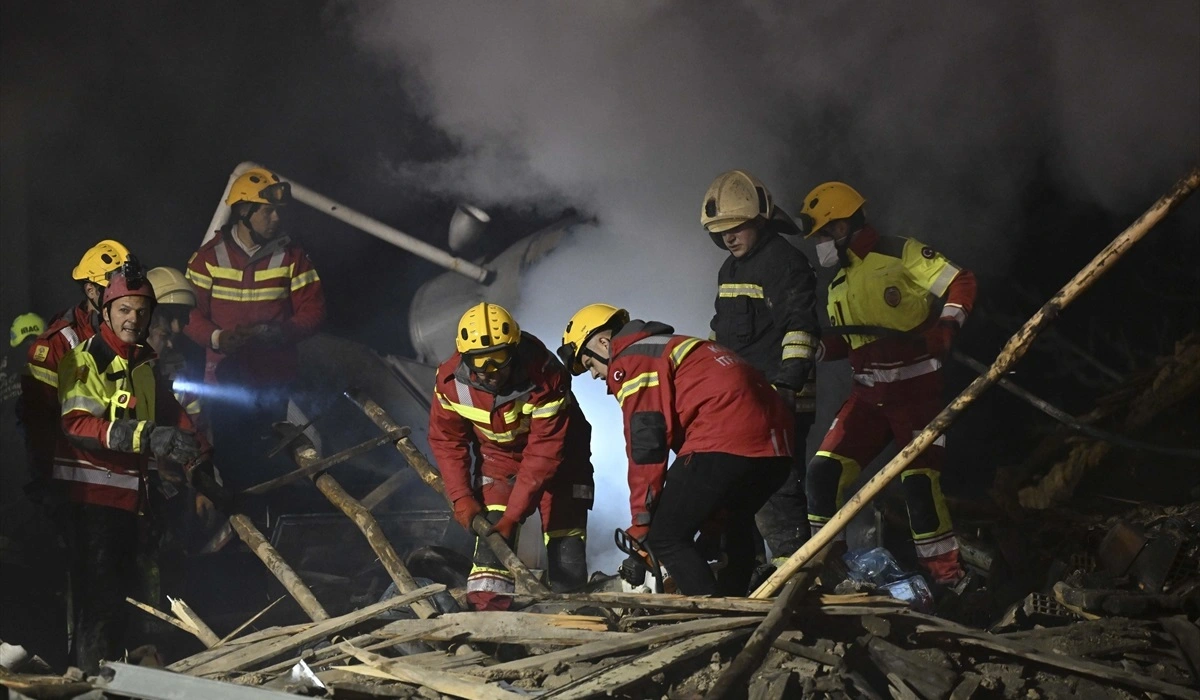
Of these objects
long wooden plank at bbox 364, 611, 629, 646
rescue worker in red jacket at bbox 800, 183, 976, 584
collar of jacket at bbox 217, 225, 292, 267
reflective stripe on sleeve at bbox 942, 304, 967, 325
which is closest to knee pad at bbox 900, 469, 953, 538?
rescue worker in red jacket at bbox 800, 183, 976, 584

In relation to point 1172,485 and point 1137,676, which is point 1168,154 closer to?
point 1172,485

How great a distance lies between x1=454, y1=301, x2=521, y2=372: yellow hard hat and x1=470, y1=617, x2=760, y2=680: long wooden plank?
1585 millimetres

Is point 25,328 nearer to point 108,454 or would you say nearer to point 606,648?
point 108,454

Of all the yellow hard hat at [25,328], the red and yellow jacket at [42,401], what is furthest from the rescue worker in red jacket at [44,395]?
the yellow hard hat at [25,328]

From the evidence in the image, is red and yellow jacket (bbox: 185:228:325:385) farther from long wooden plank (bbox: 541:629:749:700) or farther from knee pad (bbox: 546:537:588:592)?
long wooden plank (bbox: 541:629:749:700)

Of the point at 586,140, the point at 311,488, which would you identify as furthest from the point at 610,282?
the point at 311,488

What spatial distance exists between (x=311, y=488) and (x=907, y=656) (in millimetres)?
4683

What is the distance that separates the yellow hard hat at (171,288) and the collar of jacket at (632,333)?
375cm

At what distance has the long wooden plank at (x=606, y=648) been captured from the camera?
432 cm

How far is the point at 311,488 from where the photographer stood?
306 inches

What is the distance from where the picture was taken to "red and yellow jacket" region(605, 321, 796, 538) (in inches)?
195

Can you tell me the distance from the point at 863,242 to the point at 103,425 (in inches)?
161

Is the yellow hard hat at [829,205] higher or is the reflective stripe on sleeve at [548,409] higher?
the yellow hard hat at [829,205]

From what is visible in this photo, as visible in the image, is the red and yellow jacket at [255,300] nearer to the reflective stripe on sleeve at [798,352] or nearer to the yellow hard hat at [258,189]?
the yellow hard hat at [258,189]
